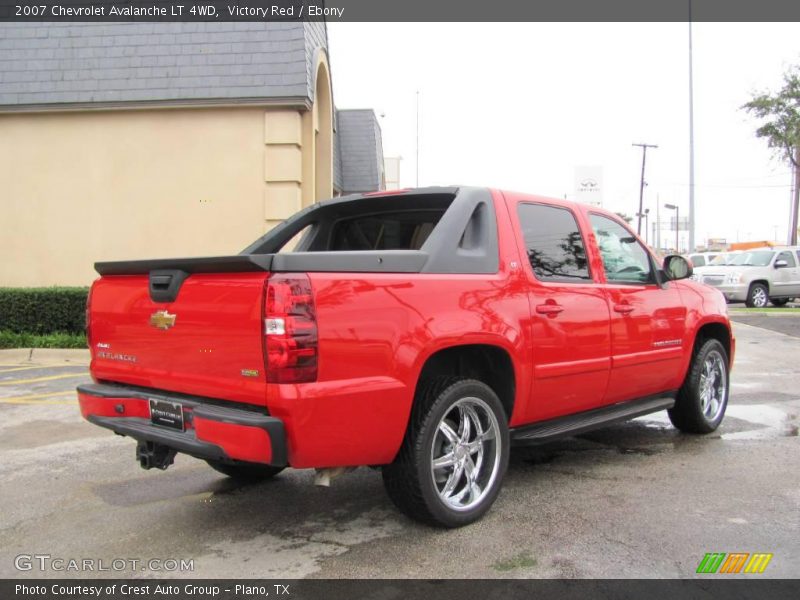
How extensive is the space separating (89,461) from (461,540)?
124 inches

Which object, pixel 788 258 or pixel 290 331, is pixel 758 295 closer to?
pixel 788 258

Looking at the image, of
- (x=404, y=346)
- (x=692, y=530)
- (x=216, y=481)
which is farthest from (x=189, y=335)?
(x=692, y=530)

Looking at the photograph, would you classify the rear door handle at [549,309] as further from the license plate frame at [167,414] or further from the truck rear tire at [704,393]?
the license plate frame at [167,414]

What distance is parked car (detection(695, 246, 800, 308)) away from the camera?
66.9ft

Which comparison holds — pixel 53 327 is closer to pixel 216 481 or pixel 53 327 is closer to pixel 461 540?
pixel 216 481

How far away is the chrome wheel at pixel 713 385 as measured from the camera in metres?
5.84

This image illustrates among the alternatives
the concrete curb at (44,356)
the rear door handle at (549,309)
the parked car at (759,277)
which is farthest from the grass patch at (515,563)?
the parked car at (759,277)

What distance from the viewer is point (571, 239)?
15.6ft

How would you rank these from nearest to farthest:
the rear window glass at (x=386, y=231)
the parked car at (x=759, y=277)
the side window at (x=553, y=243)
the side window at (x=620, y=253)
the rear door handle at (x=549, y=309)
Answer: the rear door handle at (x=549, y=309), the side window at (x=553, y=243), the rear window glass at (x=386, y=231), the side window at (x=620, y=253), the parked car at (x=759, y=277)

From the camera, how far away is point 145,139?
40.0 ft

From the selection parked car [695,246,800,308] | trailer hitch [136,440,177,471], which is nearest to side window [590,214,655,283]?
trailer hitch [136,440,177,471]

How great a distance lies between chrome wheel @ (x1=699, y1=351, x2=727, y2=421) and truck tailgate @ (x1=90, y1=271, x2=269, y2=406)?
4.19 metres

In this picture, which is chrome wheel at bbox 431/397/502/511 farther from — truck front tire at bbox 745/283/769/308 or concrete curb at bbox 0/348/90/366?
truck front tire at bbox 745/283/769/308

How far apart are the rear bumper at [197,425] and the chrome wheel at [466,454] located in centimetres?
100
